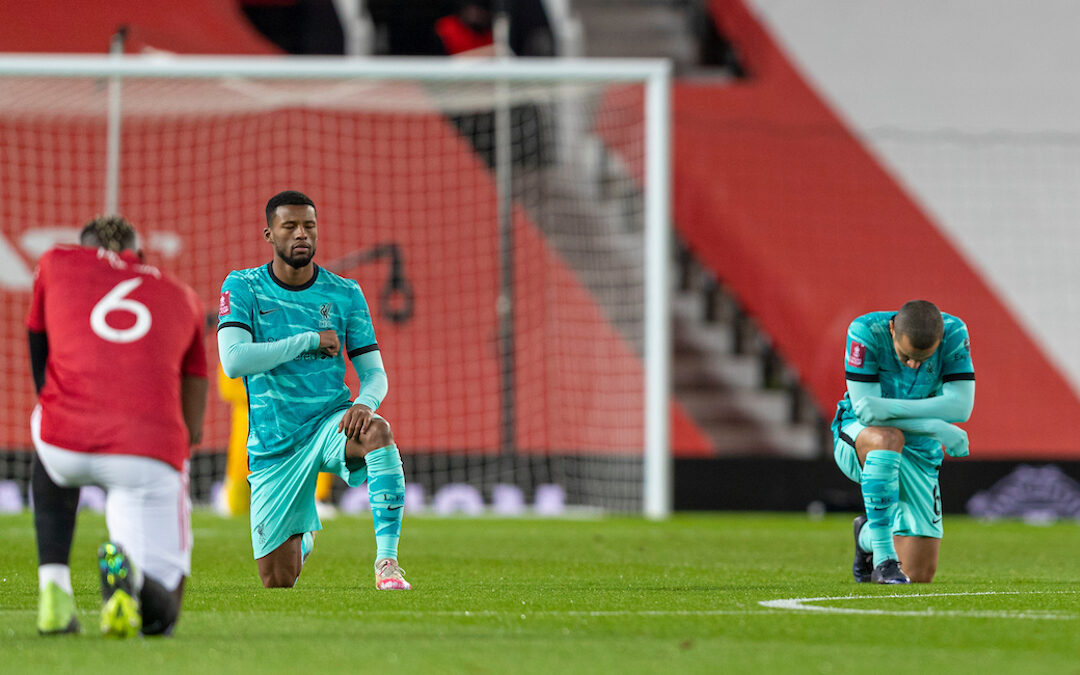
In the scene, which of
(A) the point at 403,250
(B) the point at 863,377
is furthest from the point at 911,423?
(A) the point at 403,250

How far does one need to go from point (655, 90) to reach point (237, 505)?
455 cm

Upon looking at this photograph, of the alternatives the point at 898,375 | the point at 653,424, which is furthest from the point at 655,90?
the point at 898,375

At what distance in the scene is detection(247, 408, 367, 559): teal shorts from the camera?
6496 mm

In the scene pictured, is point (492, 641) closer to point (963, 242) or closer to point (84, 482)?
point (84, 482)

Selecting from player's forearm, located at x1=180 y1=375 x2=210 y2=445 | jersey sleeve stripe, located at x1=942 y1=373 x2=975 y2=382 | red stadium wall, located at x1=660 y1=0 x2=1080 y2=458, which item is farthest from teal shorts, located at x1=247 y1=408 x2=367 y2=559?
red stadium wall, located at x1=660 y1=0 x2=1080 y2=458

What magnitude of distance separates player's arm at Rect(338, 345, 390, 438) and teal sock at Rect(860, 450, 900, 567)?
6.55 feet

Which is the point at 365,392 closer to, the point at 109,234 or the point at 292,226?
the point at 292,226

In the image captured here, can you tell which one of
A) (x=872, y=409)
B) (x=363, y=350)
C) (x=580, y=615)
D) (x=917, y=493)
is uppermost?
(x=363, y=350)

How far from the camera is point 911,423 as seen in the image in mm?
6953

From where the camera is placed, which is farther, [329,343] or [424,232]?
[424,232]

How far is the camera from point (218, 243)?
15.1m

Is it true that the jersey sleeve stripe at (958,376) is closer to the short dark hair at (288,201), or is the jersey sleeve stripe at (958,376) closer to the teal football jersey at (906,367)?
the teal football jersey at (906,367)

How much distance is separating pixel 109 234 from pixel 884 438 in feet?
11.4

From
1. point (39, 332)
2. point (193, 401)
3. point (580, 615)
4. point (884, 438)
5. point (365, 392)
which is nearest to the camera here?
point (39, 332)
